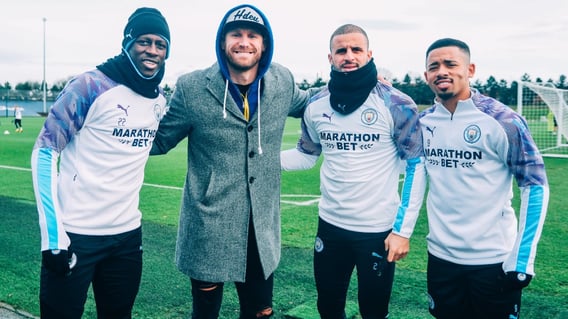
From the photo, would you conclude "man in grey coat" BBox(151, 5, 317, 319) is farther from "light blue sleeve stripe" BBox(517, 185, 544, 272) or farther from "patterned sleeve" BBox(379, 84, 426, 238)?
"light blue sleeve stripe" BBox(517, 185, 544, 272)

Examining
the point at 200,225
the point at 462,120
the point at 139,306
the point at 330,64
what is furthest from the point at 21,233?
the point at 462,120

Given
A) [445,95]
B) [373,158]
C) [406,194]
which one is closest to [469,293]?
[406,194]

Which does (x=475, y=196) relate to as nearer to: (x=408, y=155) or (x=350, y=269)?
(x=408, y=155)

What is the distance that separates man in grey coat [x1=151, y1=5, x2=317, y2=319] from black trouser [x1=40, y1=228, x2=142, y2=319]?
0.33m

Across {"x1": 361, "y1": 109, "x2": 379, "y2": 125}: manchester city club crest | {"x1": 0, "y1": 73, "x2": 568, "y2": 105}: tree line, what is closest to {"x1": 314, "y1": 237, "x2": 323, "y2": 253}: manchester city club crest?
{"x1": 361, "y1": 109, "x2": 379, "y2": 125}: manchester city club crest

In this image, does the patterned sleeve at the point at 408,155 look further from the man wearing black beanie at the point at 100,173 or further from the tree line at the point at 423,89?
the tree line at the point at 423,89

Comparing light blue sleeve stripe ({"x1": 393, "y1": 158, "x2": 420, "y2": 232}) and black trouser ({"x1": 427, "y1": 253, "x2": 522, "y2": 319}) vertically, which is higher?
light blue sleeve stripe ({"x1": 393, "y1": 158, "x2": 420, "y2": 232})

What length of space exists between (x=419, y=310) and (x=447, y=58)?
2.46 m

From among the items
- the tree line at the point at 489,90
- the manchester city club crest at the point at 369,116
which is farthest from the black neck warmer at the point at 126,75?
the tree line at the point at 489,90

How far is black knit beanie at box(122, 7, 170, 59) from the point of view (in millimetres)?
3322

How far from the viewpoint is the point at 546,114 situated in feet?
83.0

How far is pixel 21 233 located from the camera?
7.07 meters

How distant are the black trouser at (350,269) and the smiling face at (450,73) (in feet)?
3.29

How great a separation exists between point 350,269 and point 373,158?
796 mm
